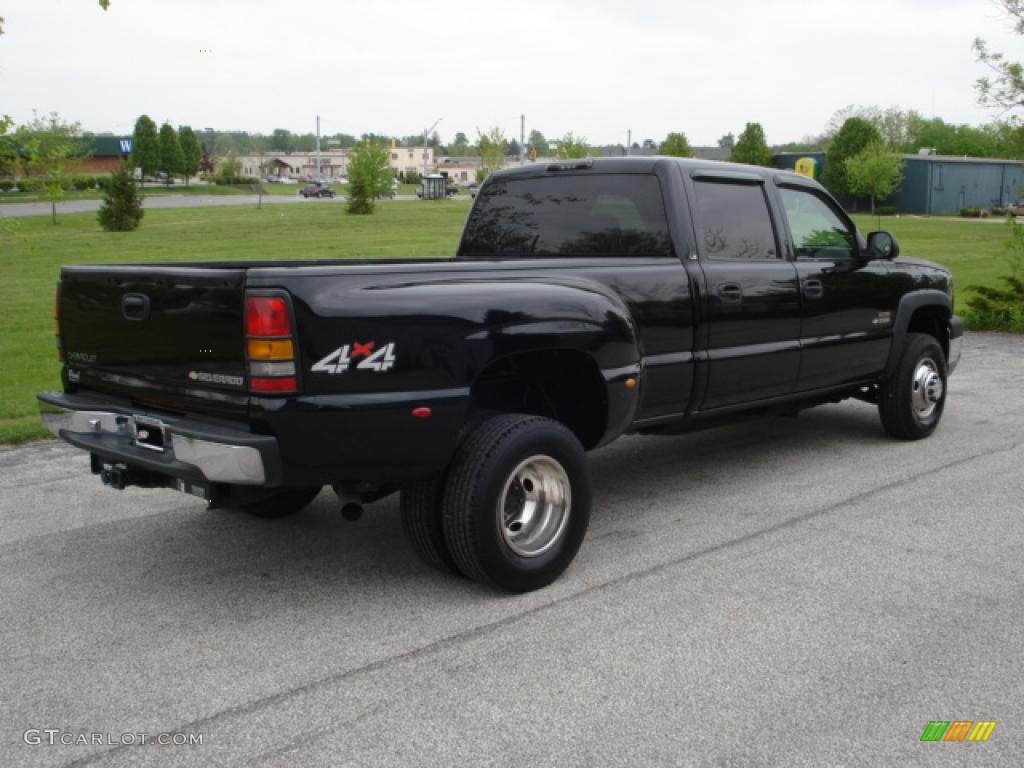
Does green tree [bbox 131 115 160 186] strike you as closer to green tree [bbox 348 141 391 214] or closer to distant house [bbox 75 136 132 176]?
distant house [bbox 75 136 132 176]

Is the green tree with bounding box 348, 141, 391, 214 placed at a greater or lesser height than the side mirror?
greater

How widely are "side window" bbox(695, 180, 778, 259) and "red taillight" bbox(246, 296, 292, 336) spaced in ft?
8.84

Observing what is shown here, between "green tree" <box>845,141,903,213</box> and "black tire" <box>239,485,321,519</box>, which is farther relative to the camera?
"green tree" <box>845,141,903,213</box>

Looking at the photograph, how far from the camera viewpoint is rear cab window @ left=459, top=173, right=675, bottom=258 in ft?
17.9

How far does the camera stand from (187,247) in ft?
82.2

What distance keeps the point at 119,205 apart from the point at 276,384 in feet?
101

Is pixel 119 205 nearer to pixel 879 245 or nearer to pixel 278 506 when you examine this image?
pixel 278 506

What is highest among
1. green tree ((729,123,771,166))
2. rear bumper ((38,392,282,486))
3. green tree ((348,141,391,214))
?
green tree ((729,123,771,166))

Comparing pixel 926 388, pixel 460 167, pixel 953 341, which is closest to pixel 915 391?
pixel 926 388

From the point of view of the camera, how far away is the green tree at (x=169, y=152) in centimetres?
8925

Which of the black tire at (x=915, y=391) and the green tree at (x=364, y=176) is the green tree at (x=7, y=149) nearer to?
the black tire at (x=915, y=391)

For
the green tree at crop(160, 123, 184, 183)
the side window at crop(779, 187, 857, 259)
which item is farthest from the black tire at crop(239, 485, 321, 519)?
the green tree at crop(160, 123, 184, 183)

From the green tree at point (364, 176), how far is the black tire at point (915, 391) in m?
38.2

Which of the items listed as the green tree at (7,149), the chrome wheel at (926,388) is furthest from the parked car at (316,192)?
A: the chrome wheel at (926,388)
